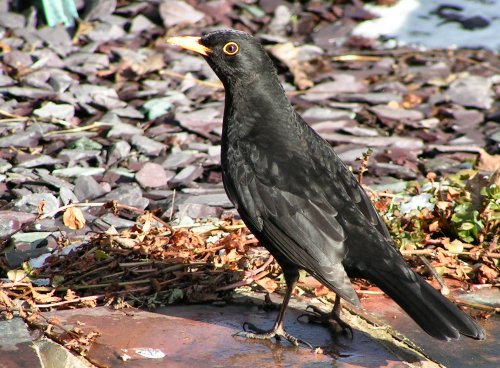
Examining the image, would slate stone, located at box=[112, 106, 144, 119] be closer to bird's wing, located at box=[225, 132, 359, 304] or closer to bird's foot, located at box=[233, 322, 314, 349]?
bird's wing, located at box=[225, 132, 359, 304]

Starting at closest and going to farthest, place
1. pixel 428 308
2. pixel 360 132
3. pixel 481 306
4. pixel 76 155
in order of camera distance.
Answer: pixel 428 308, pixel 481 306, pixel 76 155, pixel 360 132

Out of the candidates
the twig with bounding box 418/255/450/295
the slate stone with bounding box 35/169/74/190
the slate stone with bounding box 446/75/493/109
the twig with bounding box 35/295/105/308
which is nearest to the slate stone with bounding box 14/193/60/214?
the slate stone with bounding box 35/169/74/190

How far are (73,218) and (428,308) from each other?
6.73 ft

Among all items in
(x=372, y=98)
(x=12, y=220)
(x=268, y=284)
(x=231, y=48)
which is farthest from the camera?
(x=372, y=98)

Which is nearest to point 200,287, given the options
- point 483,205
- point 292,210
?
point 292,210

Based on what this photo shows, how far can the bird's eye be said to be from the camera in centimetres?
501

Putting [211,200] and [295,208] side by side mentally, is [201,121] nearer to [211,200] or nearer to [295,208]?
[211,200]

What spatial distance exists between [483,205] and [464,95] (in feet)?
9.22

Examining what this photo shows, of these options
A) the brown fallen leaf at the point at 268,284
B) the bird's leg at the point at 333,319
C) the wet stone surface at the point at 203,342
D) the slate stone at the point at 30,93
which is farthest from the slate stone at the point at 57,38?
the bird's leg at the point at 333,319

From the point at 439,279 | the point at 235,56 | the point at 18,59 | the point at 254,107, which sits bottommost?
the point at 439,279

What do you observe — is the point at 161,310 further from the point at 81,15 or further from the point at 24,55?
the point at 81,15

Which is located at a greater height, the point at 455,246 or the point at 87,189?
the point at 455,246

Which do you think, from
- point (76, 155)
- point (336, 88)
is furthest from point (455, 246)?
point (336, 88)

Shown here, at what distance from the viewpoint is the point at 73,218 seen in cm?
496
